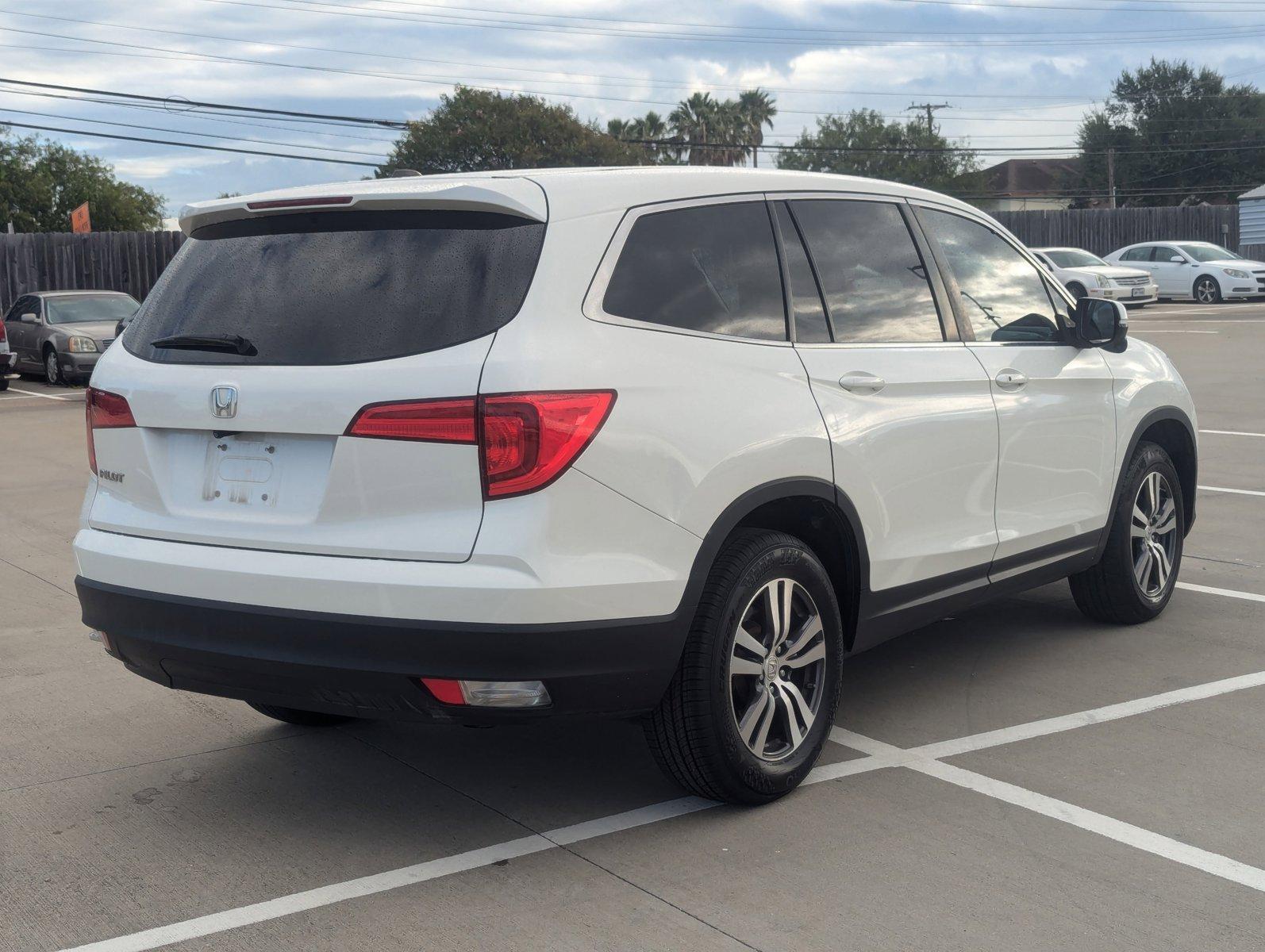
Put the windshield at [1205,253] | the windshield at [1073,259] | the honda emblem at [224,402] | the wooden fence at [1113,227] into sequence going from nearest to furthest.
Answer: the honda emblem at [224,402] < the windshield at [1073,259] < the windshield at [1205,253] < the wooden fence at [1113,227]

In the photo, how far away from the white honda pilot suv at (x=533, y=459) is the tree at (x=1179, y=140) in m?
79.3

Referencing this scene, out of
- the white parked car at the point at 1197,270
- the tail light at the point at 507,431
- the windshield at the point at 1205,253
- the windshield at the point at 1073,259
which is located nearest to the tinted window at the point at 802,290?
the tail light at the point at 507,431

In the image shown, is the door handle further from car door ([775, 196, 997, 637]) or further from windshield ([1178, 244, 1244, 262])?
windshield ([1178, 244, 1244, 262])

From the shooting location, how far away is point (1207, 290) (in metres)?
35.4

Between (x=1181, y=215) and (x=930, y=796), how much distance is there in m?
46.7

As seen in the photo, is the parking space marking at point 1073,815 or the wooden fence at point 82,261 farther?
the wooden fence at point 82,261

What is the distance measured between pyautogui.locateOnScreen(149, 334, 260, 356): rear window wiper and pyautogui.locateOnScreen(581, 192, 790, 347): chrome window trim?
0.95 metres

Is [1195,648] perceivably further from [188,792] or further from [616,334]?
[188,792]

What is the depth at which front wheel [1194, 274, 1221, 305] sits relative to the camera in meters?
35.1

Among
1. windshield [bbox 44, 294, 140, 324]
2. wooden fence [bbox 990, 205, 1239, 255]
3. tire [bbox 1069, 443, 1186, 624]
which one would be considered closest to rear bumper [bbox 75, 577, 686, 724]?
tire [bbox 1069, 443, 1186, 624]

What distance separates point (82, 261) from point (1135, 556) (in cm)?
3009

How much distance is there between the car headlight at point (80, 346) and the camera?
22359 mm

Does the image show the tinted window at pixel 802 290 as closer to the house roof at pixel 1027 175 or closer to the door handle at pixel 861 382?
the door handle at pixel 861 382

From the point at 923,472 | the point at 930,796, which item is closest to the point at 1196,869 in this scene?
the point at 930,796
